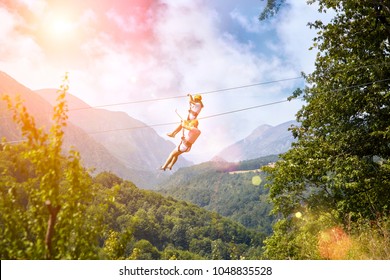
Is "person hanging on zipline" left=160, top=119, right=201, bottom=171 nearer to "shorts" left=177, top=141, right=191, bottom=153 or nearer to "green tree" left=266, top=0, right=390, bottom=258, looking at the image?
"shorts" left=177, top=141, right=191, bottom=153

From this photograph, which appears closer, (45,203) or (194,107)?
(45,203)

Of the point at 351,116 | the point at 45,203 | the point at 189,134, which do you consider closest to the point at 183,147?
the point at 189,134

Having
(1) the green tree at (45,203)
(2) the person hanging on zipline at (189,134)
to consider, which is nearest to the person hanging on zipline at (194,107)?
(2) the person hanging on zipline at (189,134)

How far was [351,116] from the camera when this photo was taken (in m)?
13.2

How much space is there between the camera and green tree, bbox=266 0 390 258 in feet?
38.6

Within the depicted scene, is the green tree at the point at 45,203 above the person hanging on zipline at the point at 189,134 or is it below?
below

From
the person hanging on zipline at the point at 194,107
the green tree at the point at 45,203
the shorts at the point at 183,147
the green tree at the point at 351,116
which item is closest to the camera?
the green tree at the point at 45,203

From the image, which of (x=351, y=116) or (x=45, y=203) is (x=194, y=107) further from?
(x=351, y=116)

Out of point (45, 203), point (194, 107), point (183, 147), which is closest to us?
point (45, 203)

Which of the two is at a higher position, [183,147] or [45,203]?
[183,147]

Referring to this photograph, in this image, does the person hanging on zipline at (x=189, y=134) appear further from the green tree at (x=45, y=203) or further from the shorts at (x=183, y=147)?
the green tree at (x=45, y=203)

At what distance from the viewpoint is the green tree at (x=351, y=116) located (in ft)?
38.6

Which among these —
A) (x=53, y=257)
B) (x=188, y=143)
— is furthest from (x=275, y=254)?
(x=53, y=257)

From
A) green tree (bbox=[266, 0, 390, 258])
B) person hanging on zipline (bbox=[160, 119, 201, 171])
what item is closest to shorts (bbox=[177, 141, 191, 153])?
person hanging on zipline (bbox=[160, 119, 201, 171])
